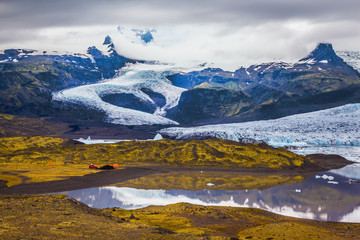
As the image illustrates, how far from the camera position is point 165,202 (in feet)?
182

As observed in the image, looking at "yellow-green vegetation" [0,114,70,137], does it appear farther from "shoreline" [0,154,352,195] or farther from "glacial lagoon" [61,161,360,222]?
"glacial lagoon" [61,161,360,222]

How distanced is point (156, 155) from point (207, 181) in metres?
29.8

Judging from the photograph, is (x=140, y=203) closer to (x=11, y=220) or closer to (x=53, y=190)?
(x=53, y=190)

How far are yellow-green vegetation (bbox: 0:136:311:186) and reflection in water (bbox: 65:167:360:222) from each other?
1041 inches

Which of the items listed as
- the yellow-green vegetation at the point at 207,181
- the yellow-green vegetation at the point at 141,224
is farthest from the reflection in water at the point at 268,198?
the yellow-green vegetation at the point at 141,224

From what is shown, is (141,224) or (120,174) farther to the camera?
(120,174)

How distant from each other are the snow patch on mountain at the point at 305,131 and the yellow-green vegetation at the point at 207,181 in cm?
6796

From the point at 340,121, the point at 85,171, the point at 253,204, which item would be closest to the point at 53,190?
the point at 85,171

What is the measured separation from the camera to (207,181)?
74.7m

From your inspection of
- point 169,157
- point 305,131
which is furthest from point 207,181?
point 305,131

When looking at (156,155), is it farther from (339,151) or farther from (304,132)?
(304,132)

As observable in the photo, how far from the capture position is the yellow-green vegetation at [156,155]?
3706 inches

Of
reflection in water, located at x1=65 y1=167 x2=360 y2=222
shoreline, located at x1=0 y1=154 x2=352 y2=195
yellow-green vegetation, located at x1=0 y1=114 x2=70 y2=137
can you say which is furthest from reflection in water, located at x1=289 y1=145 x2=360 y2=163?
yellow-green vegetation, located at x1=0 y1=114 x2=70 y2=137

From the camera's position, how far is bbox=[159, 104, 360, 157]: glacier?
5891 inches
